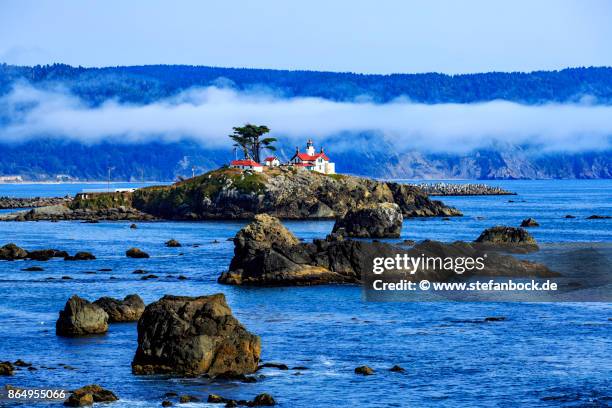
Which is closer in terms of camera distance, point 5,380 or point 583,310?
point 5,380

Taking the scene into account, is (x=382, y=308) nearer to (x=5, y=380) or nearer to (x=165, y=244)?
(x=5, y=380)

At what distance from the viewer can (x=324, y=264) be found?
9925cm

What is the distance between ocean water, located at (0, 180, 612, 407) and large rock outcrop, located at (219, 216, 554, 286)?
236cm

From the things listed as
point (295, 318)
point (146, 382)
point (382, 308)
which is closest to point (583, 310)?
point (382, 308)

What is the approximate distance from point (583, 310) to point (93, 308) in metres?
36.9

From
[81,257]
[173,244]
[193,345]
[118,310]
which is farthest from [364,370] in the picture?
[173,244]

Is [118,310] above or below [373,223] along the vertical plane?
below

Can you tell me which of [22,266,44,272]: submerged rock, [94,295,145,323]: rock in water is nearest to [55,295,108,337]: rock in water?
[94,295,145,323]: rock in water

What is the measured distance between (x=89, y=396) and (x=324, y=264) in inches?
1988

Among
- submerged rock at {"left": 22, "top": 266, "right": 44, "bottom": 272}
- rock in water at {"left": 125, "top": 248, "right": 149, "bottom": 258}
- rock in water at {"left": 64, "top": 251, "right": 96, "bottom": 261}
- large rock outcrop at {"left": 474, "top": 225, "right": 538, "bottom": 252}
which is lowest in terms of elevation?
submerged rock at {"left": 22, "top": 266, "right": 44, "bottom": 272}

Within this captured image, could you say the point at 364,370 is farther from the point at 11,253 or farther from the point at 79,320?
the point at 11,253

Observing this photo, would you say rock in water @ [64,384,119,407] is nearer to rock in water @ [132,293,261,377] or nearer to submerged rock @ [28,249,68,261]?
rock in water @ [132,293,261,377]

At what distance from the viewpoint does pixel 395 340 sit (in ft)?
226

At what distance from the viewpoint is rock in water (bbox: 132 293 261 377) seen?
185 ft
